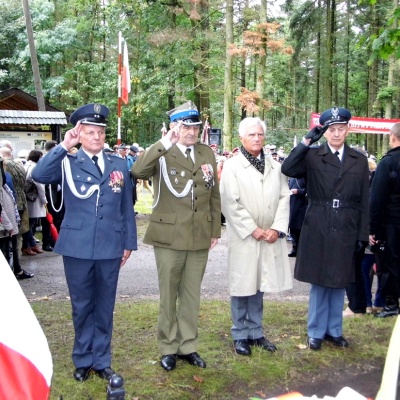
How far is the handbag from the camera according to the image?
9.66 m

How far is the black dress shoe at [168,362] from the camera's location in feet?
14.8

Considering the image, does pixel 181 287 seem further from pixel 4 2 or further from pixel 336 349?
pixel 4 2

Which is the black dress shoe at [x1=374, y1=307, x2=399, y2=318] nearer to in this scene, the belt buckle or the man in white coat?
the man in white coat

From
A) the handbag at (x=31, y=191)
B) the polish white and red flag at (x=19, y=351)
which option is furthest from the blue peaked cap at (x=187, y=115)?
the handbag at (x=31, y=191)

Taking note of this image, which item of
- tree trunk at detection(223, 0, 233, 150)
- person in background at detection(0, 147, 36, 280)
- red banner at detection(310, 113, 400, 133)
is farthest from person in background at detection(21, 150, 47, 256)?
tree trunk at detection(223, 0, 233, 150)

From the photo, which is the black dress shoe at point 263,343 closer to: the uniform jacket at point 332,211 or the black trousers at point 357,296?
the uniform jacket at point 332,211

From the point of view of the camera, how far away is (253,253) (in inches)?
193

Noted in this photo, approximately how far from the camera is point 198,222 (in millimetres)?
4566

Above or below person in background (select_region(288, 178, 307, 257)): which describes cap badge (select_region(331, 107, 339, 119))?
above

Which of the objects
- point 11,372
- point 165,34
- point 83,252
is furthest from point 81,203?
point 165,34

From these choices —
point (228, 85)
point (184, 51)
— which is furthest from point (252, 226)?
point (184, 51)

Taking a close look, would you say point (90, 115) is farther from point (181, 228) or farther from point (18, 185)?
point (18, 185)

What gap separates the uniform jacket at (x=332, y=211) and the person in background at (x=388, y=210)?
764 millimetres

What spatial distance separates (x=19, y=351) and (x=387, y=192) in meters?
4.69
